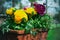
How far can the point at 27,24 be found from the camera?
137 centimetres

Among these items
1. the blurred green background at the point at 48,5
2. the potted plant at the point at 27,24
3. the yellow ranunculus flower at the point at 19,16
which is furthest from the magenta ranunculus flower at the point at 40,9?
the blurred green background at the point at 48,5

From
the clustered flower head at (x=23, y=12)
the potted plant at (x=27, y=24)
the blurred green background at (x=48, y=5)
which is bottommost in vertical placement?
the blurred green background at (x=48, y=5)

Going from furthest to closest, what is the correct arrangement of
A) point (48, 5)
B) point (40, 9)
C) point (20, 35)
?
point (48, 5), point (40, 9), point (20, 35)

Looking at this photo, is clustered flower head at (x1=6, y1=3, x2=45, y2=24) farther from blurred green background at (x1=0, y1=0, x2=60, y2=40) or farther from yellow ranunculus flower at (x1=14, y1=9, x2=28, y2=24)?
blurred green background at (x1=0, y1=0, x2=60, y2=40)

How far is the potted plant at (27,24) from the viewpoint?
1.34 meters

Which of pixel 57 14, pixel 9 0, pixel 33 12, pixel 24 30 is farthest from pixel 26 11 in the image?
pixel 57 14

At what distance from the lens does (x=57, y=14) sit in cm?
334

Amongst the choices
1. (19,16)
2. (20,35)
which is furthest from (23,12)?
(20,35)

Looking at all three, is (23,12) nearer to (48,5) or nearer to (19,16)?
(19,16)

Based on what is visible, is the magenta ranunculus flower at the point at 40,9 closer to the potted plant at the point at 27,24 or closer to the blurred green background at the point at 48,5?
the potted plant at the point at 27,24

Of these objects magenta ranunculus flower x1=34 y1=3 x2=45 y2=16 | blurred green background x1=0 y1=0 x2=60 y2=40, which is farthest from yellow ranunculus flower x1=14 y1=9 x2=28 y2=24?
blurred green background x1=0 y1=0 x2=60 y2=40

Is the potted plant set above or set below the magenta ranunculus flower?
below

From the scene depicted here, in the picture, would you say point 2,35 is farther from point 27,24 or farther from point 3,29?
point 27,24

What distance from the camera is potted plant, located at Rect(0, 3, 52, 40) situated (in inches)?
52.8
